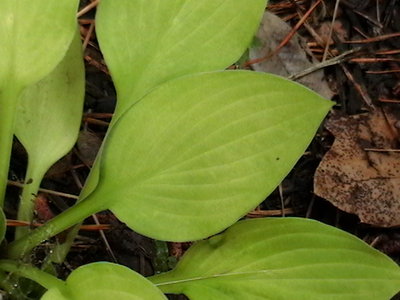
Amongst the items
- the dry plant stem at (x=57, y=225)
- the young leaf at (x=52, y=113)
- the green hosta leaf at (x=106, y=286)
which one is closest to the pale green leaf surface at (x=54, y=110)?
the young leaf at (x=52, y=113)

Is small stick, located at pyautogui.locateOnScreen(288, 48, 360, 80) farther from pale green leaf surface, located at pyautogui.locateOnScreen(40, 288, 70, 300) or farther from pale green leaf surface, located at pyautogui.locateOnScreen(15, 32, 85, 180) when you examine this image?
pale green leaf surface, located at pyautogui.locateOnScreen(40, 288, 70, 300)

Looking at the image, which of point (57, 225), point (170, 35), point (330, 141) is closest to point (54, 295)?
point (57, 225)

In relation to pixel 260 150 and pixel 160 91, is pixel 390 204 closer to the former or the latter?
pixel 260 150

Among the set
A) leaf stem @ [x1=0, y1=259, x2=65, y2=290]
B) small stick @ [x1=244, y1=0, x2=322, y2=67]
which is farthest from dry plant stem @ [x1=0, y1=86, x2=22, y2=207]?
small stick @ [x1=244, y1=0, x2=322, y2=67]

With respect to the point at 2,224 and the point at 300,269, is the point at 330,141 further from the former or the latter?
the point at 2,224

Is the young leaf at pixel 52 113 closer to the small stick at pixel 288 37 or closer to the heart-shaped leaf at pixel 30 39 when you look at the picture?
the heart-shaped leaf at pixel 30 39
